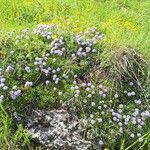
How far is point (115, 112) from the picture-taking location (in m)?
4.79

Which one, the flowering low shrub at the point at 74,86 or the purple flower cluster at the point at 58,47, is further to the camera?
the purple flower cluster at the point at 58,47

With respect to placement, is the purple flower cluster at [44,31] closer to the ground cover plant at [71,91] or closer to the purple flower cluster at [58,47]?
the ground cover plant at [71,91]

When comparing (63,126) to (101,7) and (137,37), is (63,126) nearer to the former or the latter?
(137,37)

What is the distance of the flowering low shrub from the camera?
4.65 m

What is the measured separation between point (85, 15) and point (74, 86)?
77.0 inches

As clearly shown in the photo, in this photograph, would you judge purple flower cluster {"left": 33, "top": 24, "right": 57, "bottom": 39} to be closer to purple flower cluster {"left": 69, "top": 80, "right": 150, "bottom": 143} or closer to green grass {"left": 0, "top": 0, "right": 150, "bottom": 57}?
green grass {"left": 0, "top": 0, "right": 150, "bottom": 57}

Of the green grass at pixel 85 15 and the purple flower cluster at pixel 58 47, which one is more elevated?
the purple flower cluster at pixel 58 47

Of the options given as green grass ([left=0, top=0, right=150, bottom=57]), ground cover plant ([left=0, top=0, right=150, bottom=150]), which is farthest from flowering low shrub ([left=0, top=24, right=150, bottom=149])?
green grass ([left=0, top=0, right=150, bottom=57])

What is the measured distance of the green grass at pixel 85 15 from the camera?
19.5ft

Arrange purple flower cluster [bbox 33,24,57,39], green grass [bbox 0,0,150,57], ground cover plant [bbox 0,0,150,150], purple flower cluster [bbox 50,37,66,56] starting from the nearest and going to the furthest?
ground cover plant [bbox 0,0,150,150]
purple flower cluster [bbox 50,37,66,56]
purple flower cluster [bbox 33,24,57,39]
green grass [bbox 0,0,150,57]

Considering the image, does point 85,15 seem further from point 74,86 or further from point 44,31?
point 74,86

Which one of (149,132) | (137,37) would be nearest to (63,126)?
(149,132)

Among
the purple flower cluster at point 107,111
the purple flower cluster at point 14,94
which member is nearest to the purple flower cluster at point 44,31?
the purple flower cluster at point 107,111

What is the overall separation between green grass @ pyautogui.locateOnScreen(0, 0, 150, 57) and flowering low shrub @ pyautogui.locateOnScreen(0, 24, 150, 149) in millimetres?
512
